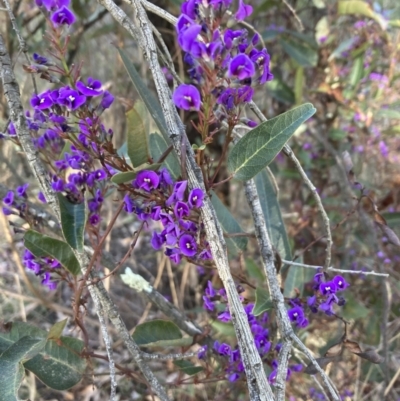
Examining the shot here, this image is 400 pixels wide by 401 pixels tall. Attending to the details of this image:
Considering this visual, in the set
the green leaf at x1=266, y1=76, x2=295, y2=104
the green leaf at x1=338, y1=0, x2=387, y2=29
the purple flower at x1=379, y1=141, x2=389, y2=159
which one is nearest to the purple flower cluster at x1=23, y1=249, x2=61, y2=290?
the green leaf at x1=266, y1=76, x2=295, y2=104

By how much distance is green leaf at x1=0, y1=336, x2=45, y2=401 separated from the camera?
750 millimetres

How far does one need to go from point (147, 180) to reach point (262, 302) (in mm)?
376

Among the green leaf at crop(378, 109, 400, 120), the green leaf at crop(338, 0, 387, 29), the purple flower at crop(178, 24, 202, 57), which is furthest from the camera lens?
the green leaf at crop(378, 109, 400, 120)

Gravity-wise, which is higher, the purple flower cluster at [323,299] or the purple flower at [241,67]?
the purple flower at [241,67]

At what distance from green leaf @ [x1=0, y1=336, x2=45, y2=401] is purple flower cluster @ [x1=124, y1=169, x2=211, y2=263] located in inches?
12.5

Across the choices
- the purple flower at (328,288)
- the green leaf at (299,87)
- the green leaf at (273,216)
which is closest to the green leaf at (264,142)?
the purple flower at (328,288)

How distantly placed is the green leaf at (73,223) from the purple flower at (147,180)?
0.59ft

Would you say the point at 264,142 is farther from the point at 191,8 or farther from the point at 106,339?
the point at 106,339

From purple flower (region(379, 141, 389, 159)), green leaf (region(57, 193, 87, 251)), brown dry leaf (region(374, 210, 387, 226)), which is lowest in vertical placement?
purple flower (region(379, 141, 389, 159))

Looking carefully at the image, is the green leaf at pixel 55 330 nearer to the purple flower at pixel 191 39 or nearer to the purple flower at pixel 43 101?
the purple flower at pixel 43 101

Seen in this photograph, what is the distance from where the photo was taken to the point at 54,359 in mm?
999

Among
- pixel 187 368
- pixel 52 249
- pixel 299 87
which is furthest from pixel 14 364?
pixel 299 87

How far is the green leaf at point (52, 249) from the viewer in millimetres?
874

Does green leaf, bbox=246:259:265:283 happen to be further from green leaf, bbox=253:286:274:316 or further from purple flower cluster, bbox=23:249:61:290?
purple flower cluster, bbox=23:249:61:290
